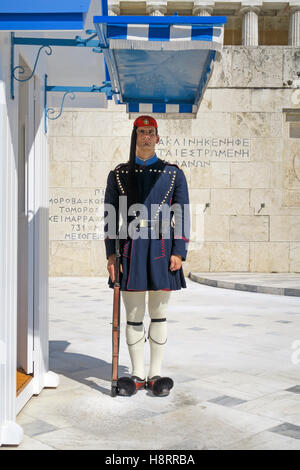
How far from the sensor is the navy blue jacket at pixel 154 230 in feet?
13.1

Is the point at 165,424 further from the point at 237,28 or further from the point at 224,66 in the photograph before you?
the point at 237,28

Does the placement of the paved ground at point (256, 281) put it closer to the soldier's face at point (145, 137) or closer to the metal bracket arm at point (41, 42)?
the soldier's face at point (145, 137)

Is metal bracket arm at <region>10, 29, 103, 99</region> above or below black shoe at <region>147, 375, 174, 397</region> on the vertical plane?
above

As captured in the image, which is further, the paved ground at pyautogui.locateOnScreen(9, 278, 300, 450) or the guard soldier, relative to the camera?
the guard soldier

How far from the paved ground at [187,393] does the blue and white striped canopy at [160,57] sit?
224 centimetres

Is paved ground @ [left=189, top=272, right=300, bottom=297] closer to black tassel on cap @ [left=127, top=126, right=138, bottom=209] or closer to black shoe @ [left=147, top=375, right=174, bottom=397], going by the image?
black shoe @ [left=147, top=375, right=174, bottom=397]

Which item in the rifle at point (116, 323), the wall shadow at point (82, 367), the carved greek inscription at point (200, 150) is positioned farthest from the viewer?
the carved greek inscription at point (200, 150)

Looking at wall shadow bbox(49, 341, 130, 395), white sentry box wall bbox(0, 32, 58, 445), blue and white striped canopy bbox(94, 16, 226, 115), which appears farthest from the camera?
wall shadow bbox(49, 341, 130, 395)

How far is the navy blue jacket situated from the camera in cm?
401

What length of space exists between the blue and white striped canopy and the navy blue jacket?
2.24 ft

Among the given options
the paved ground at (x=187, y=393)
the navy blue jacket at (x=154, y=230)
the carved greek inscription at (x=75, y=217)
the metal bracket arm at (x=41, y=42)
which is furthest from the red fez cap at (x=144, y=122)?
the carved greek inscription at (x=75, y=217)

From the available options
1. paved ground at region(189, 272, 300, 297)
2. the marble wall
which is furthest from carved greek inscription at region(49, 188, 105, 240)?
paved ground at region(189, 272, 300, 297)

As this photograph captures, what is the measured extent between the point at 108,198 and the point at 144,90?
1.10 metres

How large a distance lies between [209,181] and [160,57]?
36.9ft
